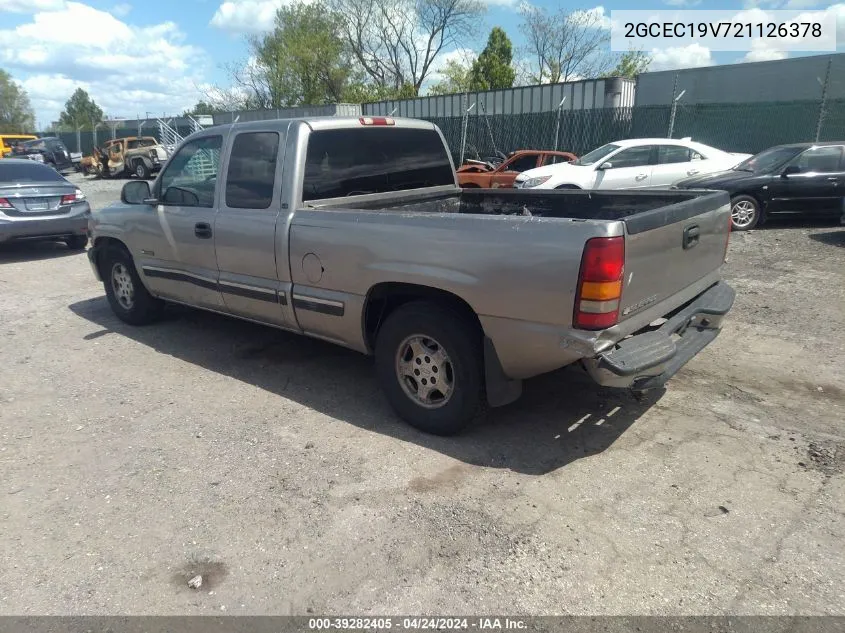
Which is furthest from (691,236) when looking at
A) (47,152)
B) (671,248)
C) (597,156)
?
(47,152)

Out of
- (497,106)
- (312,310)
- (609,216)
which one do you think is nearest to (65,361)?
(312,310)

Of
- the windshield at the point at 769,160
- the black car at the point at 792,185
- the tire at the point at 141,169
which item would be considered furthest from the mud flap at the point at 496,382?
the tire at the point at 141,169

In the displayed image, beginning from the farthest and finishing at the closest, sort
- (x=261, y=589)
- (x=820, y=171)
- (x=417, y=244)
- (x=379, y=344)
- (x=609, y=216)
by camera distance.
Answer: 1. (x=820, y=171)
2. (x=609, y=216)
3. (x=379, y=344)
4. (x=417, y=244)
5. (x=261, y=589)

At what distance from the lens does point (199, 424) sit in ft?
13.5

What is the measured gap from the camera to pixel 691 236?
3.63m

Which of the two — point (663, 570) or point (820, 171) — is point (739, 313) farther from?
point (820, 171)

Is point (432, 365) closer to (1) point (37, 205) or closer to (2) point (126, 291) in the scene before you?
(2) point (126, 291)

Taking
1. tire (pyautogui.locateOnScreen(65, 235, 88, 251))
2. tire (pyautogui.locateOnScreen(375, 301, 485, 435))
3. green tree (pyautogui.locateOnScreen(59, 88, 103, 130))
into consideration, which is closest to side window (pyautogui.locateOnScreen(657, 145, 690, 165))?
tire (pyautogui.locateOnScreen(375, 301, 485, 435))

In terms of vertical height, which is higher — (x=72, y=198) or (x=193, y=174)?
(x=193, y=174)

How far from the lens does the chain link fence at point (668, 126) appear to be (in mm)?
14258

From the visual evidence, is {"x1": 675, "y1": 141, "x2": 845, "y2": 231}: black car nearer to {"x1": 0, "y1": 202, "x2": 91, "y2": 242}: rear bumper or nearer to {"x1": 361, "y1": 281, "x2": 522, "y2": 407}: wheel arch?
{"x1": 361, "y1": 281, "x2": 522, "y2": 407}: wheel arch

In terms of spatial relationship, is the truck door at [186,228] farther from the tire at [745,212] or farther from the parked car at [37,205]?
the tire at [745,212]

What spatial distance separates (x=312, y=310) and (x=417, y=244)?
110cm

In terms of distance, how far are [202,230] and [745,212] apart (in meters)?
9.20
